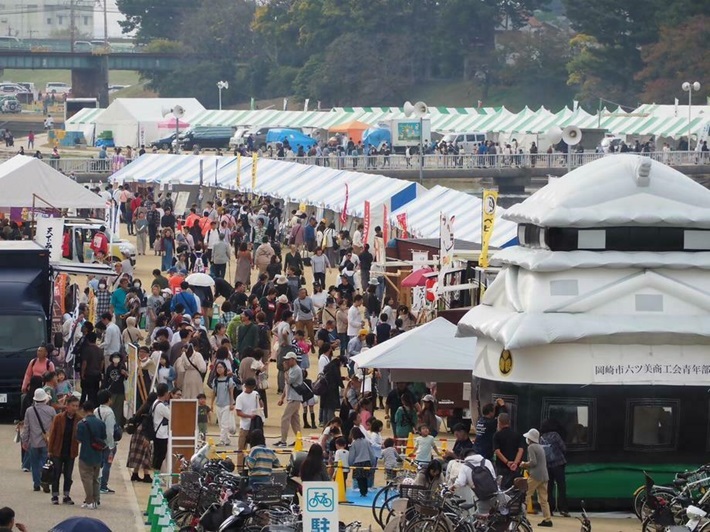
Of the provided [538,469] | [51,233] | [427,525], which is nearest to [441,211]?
[51,233]

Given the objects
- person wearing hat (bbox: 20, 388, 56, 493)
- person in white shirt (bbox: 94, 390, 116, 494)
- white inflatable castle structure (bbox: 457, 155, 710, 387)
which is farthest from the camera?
white inflatable castle structure (bbox: 457, 155, 710, 387)

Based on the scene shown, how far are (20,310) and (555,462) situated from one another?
815 cm

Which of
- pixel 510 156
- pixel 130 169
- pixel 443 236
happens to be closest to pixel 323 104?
pixel 510 156

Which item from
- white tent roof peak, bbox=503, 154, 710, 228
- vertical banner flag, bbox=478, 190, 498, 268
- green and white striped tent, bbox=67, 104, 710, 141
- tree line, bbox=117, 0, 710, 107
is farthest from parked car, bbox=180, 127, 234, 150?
white tent roof peak, bbox=503, 154, 710, 228

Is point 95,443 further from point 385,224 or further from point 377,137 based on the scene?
point 377,137

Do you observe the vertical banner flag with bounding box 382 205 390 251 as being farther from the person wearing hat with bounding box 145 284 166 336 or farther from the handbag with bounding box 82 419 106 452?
the handbag with bounding box 82 419 106 452

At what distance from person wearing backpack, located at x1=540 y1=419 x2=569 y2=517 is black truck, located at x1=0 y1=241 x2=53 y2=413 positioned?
7.33 meters

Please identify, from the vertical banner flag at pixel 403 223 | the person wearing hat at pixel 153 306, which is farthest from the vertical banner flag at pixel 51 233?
the vertical banner flag at pixel 403 223

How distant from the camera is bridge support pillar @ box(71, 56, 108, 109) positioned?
140875 millimetres

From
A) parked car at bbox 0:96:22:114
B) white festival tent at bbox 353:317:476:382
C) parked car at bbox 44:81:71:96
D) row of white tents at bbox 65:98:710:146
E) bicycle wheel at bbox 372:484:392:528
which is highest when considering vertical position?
parked car at bbox 44:81:71:96

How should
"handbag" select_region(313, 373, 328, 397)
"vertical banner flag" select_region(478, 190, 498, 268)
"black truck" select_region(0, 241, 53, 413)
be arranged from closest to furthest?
"black truck" select_region(0, 241, 53, 413) → "handbag" select_region(313, 373, 328, 397) → "vertical banner flag" select_region(478, 190, 498, 268)

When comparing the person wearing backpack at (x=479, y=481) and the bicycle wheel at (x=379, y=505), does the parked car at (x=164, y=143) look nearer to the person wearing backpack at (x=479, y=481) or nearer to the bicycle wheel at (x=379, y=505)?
the bicycle wheel at (x=379, y=505)

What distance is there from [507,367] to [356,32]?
108 metres

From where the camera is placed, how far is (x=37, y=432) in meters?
18.2
